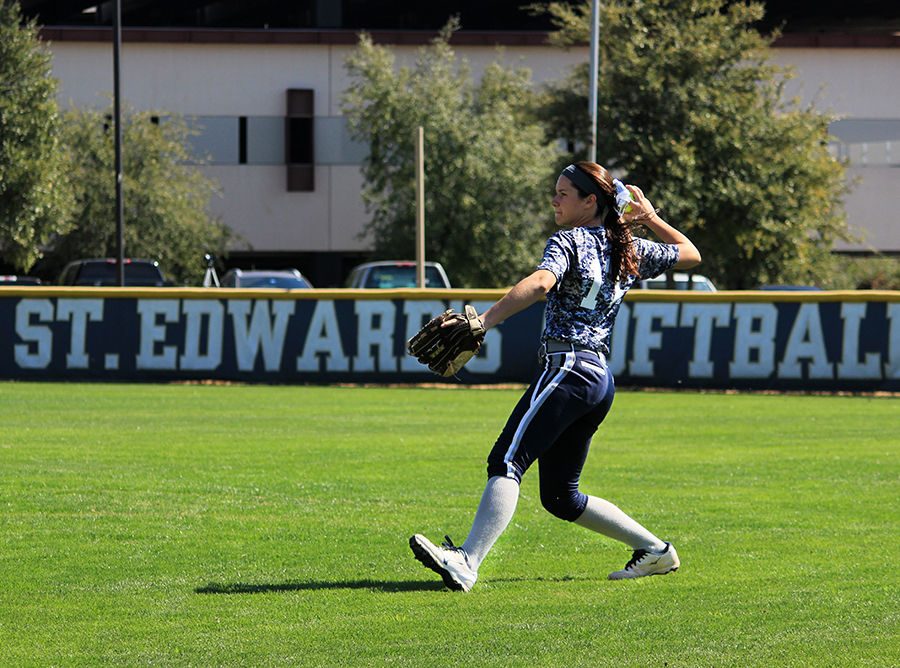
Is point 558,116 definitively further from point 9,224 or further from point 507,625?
point 507,625

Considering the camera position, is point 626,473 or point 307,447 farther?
point 307,447

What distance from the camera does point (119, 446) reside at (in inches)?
518

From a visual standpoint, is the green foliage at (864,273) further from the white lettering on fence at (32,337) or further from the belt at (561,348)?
the belt at (561,348)

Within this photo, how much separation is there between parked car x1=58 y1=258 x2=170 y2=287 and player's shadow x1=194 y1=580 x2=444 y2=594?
1018 inches

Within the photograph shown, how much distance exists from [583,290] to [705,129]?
28213 mm

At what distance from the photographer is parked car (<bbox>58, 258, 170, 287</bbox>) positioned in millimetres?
32188

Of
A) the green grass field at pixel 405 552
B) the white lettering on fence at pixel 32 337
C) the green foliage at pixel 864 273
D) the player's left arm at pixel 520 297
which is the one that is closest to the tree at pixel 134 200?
the green foliage at pixel 864 273

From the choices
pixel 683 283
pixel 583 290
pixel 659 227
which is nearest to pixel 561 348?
pixel 583 290

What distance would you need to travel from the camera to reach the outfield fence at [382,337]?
22.8 m

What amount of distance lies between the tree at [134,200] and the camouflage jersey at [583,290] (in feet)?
120

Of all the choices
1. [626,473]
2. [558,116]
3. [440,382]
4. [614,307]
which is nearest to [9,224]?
[558,116]

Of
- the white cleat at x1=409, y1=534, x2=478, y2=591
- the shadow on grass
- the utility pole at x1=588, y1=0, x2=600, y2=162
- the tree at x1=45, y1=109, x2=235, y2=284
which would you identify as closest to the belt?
the white cleat at x1=409, y1=534, x2=478, y2=591

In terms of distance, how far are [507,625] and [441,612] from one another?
373mm

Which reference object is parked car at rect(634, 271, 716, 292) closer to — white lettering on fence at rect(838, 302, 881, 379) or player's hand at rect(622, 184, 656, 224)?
white lettering on fence at rect(838, 302, 881, 379)
